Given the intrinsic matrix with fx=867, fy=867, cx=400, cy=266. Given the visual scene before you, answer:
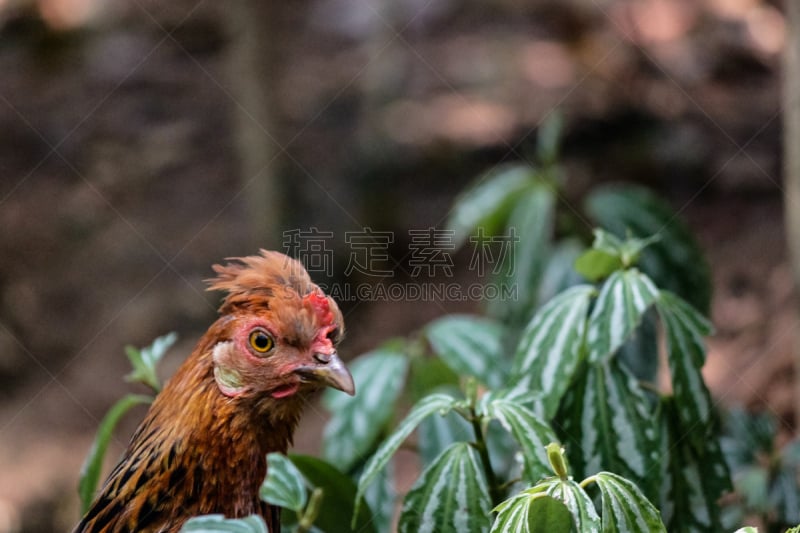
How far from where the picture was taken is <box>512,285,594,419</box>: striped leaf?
189 centimetres

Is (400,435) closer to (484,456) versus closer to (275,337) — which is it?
(484,456)

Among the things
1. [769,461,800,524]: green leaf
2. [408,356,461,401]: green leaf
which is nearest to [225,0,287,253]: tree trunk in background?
[408,356,461,401]: green leaf

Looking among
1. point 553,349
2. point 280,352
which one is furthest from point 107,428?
point 553,349

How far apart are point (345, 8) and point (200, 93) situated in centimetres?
187

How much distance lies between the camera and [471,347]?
2500mm

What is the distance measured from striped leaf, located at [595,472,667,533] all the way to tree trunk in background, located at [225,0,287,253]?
429 centimetres

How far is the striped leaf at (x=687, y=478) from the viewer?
2.00m

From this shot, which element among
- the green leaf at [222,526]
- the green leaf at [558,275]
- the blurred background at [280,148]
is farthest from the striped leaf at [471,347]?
the blurred background at [280,148]

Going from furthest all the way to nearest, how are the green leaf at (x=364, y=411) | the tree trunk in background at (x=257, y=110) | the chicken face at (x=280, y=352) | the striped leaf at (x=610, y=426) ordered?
1. the tree trunk in background at (x=257, y=110)
2. the green leaf at (x=364, y=411)
3. the chicken face at (x=280, y=352)
4. the striped leaf at (x=610, y=426)

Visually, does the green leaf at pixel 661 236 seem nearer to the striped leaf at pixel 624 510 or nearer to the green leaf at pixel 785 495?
the green leaf at pixel 785 495

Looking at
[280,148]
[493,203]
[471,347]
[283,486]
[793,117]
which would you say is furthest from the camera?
[280,148]

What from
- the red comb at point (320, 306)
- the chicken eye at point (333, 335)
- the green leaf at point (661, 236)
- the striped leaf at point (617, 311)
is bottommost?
the chicken eye at point (333, 335)

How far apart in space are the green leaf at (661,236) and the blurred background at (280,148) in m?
2.35

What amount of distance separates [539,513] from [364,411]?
3.09 feet
